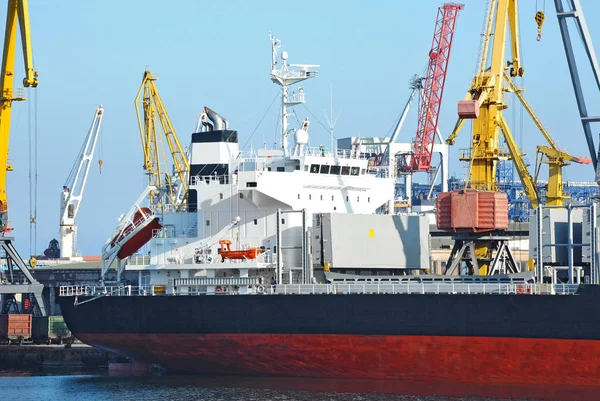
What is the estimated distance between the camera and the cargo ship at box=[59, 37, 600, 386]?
37.1 meters

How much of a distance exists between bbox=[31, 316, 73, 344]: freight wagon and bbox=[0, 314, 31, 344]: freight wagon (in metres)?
0.41

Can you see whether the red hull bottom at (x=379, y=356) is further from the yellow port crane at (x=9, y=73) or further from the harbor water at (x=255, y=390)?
the yellow port crane at (x=9, y=73)

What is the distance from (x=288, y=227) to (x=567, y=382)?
12.1 metres

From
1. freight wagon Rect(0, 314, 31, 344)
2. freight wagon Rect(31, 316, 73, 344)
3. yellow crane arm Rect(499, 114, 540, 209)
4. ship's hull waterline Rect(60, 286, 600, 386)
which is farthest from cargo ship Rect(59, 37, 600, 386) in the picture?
yellow crane arm Rect(499, 114, 540, 209)

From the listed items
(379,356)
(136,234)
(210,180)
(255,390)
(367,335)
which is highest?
(210,180)

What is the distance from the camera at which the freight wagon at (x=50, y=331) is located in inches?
2046

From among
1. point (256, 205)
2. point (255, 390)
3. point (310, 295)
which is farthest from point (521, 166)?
point (255, 390)

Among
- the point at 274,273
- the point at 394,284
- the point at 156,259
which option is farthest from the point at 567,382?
the point at 156,259

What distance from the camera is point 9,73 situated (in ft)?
177

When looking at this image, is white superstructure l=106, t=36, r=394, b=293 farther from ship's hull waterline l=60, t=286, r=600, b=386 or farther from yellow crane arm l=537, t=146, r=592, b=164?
yellow crane arm l=537, t=146, r=592, b=164

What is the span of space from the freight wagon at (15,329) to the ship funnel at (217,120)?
13.3 metres

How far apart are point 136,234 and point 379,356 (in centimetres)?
1270

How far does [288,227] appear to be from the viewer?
43.2 m

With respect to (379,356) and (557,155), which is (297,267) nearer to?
(379,356)
